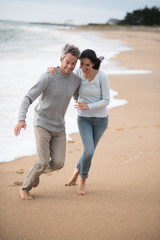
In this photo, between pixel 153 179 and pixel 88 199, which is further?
pixel 153 179

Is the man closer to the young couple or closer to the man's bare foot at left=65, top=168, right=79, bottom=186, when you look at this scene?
the young couple

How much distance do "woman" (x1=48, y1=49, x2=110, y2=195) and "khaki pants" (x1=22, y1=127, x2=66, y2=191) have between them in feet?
1.10

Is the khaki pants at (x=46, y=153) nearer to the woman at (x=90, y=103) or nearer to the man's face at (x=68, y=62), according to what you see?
the woman at (x=90, y=103)

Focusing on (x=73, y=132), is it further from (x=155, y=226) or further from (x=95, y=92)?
(x=155, y=226)

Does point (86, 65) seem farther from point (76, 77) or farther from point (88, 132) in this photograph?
→ point (88, 132)

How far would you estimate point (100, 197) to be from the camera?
3.68m

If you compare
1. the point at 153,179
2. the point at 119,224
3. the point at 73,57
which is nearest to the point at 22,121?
the point at 73,57

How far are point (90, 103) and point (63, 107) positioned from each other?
398 millimetres

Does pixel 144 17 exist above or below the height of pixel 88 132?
above

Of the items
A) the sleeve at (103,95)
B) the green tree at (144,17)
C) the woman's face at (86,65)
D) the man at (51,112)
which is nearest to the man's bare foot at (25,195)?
the man at (51,112)

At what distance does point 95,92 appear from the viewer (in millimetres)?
3643

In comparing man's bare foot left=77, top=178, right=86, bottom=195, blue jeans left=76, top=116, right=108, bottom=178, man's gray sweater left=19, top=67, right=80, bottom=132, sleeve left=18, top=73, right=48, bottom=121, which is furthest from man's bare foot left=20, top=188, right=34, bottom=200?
sleeve left=18, top=73, right=48, bottom=121

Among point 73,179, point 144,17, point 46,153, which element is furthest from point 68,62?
point 144,17

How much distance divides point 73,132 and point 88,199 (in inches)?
106
